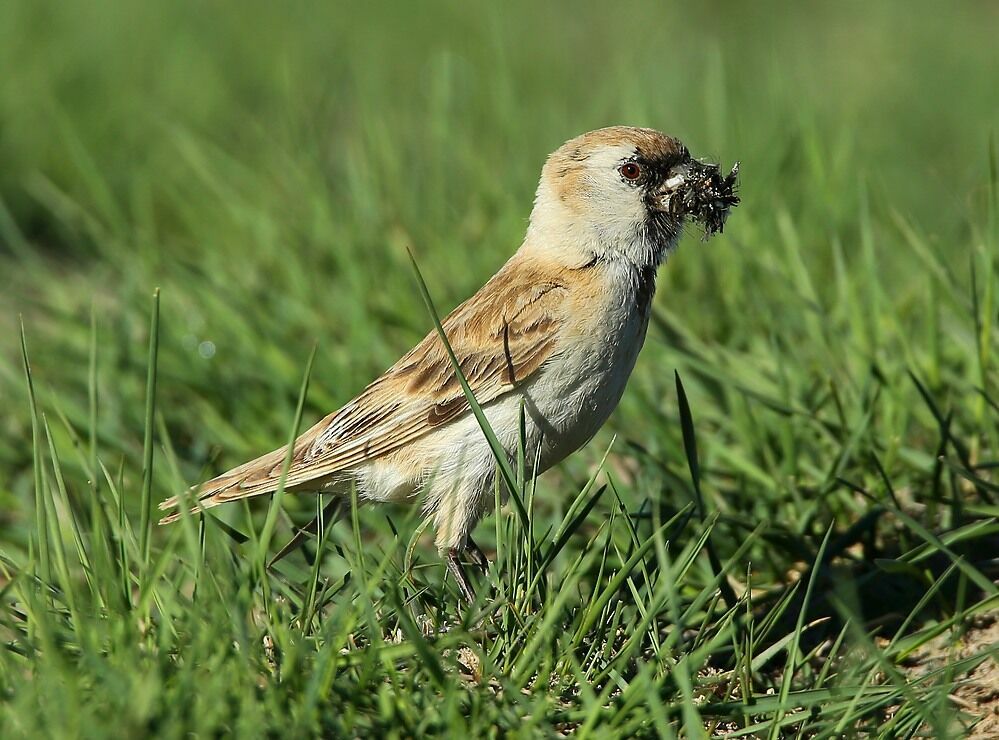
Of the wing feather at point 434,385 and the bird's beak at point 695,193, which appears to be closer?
the wing feather at point 434,385

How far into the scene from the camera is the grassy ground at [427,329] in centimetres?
286

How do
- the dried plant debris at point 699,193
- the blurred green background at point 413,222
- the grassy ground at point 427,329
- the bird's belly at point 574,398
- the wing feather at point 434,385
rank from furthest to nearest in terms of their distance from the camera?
the blurred green background at point 413,222
the dried plant debris at point 699,193
the wing feather at point 434,385
the bird's belly at point 574,398
the grassy ground at point 427,329

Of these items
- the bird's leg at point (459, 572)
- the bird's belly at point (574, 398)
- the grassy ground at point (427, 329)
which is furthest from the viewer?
the bird's belly at point (574, 398)

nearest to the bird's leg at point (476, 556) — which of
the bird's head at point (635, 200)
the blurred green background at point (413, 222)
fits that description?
the blurred green background at point (413, 222)

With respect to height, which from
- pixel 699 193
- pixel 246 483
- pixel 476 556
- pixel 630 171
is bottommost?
pixel 476 556

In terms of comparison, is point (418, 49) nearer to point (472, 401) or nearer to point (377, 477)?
point (377, 477)

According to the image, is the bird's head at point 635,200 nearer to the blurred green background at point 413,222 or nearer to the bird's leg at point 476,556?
the blurred green background at point 413,222

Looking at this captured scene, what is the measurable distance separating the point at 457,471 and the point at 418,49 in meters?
6.49

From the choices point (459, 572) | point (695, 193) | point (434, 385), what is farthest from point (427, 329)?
point (459, 572)

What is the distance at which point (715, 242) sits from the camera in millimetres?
5734

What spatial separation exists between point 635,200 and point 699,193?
0.20 meters

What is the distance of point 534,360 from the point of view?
3.88 m

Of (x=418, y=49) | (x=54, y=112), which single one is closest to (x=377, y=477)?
(x=54, y=112)

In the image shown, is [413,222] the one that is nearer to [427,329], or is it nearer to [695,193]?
[427,329]
